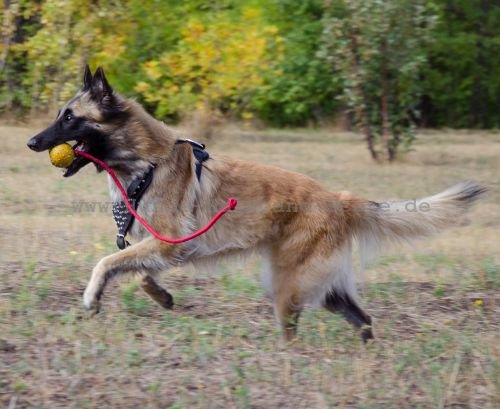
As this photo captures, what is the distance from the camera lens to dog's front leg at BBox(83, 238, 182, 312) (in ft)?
18.6

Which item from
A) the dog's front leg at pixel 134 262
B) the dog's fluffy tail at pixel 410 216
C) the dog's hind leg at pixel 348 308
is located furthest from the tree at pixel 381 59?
the dog's front leg at pixel 134 262

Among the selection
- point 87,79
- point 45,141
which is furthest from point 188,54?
point 45,141

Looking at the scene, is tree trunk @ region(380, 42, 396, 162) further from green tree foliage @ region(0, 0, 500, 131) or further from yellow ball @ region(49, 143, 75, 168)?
yellow ball @ region(49, 143, 75, 168)

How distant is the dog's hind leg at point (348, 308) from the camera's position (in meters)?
6.04

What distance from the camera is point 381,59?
50.5 feet

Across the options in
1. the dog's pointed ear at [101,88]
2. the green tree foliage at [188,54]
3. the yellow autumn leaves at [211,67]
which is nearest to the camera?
the dog's pointed ear at [101,88]

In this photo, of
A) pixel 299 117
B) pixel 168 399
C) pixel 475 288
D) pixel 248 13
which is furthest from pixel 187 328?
pixel 299 117

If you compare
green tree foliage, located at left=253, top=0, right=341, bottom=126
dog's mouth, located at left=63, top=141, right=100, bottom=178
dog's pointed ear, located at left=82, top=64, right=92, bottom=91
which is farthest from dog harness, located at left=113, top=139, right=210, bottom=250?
green tree foliage, located at left=253, top=0, right=341, bottom=126

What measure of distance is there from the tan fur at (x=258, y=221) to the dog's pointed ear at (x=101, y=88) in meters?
0.24

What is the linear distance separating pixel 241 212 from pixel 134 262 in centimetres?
81

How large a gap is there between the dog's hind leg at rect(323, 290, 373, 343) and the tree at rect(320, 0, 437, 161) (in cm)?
963

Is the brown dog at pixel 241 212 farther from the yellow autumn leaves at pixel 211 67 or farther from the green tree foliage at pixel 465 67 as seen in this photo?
the green tree foliage at pixel 465 67

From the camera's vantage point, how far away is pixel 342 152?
1752 cm

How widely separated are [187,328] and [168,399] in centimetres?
116
